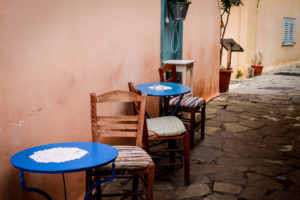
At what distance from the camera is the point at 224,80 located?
28.6 feet

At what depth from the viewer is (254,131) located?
5.15m

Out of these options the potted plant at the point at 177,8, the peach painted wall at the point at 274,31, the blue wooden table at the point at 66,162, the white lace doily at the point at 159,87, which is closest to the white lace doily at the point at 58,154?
the blue wooden table at the point at 66,162

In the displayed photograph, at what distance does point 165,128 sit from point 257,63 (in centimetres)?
1079

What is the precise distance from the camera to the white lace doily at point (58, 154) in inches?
73.6

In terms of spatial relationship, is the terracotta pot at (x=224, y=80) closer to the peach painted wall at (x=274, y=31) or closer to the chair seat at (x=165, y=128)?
the peach painted wall at (x=274, y=31)

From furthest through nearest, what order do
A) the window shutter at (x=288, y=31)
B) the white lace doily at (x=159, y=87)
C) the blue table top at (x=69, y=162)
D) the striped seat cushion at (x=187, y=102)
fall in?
the window shutter at (x=288, y=31) < the striped seat cushion at (x=187, y=102) < the white lace doily at (x=159, y=87) < the blue table top at (x=69, y=162)

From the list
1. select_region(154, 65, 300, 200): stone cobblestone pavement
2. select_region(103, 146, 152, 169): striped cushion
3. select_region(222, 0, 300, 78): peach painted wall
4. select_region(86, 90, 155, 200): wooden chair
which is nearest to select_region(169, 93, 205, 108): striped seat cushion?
select_region(154, 65, 300, 200): stone cobblestone pavement

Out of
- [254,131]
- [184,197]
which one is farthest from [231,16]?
[184,197]

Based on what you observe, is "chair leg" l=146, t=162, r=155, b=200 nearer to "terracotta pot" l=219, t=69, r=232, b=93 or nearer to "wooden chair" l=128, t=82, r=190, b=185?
"wooden chair" l=128, t=82, r=190, b=185

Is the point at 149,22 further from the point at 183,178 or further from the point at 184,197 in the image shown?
the point at 184,197

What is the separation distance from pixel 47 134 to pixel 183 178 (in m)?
1.68

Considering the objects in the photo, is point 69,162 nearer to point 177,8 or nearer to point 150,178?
point 150,178

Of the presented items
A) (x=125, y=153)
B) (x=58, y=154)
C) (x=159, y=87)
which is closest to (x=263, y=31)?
(x=159, y=87)

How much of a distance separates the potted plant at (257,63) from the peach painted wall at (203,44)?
4.86m
